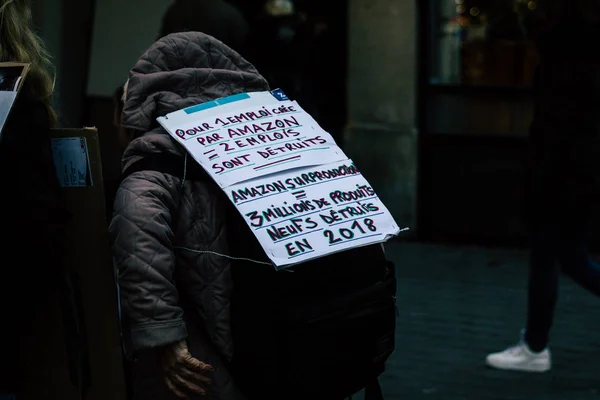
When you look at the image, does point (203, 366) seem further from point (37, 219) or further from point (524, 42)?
point (524, 42)

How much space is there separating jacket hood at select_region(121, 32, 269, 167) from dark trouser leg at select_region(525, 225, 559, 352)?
2529mm

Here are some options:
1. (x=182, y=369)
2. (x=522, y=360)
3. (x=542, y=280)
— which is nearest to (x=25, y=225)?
(x=182, y=369)

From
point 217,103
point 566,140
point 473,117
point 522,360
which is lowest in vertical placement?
point 522,360

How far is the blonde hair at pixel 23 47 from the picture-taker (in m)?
2.80

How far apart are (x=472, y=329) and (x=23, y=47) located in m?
3.85

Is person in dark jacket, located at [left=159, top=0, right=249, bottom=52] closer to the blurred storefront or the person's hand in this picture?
the person's hand

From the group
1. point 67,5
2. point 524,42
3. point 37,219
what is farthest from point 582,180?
point 67,5

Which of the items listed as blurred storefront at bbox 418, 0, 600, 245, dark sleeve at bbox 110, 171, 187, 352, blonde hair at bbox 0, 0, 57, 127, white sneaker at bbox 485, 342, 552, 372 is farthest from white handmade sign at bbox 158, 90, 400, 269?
blurred storefront at bbox 418, 0, 600, 245

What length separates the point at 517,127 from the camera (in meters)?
8.34

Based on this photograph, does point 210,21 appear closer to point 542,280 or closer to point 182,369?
point 542,280

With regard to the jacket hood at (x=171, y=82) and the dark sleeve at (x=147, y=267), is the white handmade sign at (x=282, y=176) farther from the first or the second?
the dark sleeve at (x=147, y=267)

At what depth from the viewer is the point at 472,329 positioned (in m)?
6.19

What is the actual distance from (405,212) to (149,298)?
19.9ft

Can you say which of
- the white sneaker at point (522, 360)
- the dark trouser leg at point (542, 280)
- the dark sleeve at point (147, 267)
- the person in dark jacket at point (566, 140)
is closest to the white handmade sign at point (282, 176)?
the dark sleeve at point (147, 267)
